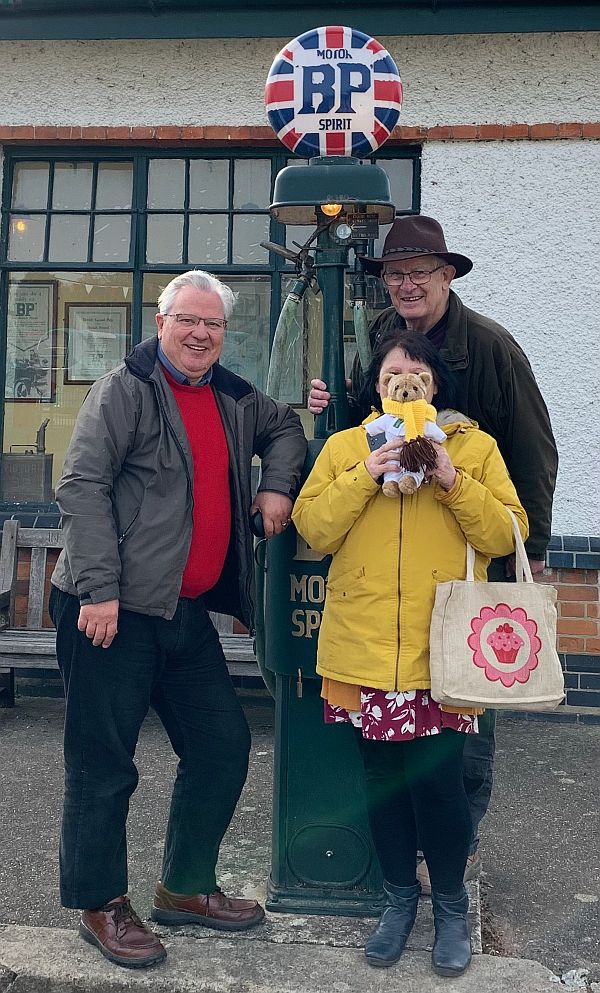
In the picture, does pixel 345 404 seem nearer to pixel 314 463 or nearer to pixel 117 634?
pixel 314 463

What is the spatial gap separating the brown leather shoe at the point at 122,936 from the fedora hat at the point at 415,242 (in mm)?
2088

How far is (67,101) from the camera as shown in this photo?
6.14 meters

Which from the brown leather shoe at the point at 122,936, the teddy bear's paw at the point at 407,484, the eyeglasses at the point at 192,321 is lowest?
the brown leather shoe at the point at 122,936

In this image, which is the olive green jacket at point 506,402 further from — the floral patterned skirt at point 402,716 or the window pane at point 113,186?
the window pane at point 113,186

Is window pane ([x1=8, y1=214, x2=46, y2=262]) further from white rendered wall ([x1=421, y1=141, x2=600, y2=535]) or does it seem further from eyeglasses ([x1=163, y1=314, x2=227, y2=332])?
eyeglasses ([x1=163, y1=314, x2=227, y2=332])

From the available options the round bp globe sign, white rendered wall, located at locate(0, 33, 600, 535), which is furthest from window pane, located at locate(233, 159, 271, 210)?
the round bp globe sign

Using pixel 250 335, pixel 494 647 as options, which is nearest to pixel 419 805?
pixel 494 647

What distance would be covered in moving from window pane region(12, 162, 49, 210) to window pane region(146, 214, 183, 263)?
0.69m

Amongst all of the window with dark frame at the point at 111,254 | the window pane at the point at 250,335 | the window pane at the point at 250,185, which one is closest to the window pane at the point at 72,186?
Answer: the window with dark frame at the point at 111,254

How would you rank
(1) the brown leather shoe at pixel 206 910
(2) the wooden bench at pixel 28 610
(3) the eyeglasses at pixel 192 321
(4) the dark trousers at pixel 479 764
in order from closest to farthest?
(3) the eyeglasses at pixel 192 321, (1) the brown leather shoe at pixel 206 910, (4) the dark trousers at pixel 479 764, (2) the wooden bench at pixel 28 610

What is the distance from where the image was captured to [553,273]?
19.3 feet

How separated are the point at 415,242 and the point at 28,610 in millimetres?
3833

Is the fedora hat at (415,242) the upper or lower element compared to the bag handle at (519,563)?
upper

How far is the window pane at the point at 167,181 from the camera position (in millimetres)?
6262
